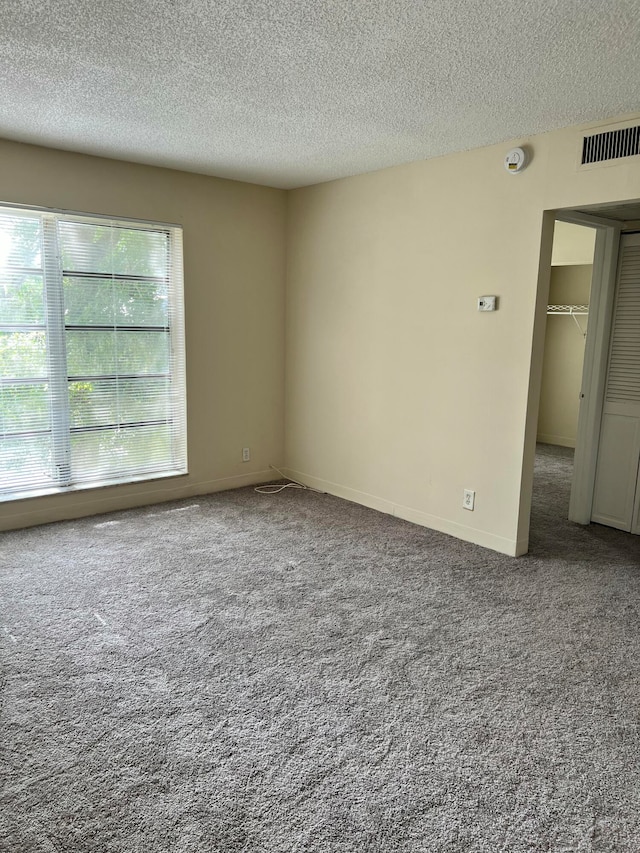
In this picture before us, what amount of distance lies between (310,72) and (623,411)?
10.3 ft

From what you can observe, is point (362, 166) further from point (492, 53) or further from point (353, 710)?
point (353, 710)

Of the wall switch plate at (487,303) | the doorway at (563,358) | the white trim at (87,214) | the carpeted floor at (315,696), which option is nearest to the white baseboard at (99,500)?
the carpeted floor at (315,696)

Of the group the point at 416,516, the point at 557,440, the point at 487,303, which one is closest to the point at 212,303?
the point at 487,303

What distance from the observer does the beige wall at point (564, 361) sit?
736 cm

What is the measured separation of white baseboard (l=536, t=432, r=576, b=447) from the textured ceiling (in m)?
4.62

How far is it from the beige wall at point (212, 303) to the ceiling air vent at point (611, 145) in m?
2.74

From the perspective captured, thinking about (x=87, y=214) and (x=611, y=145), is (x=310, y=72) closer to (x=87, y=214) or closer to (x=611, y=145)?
(x=611, y=145)

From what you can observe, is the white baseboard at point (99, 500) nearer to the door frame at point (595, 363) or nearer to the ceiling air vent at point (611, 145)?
the door frame at point (595, 363)

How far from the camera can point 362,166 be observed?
4391mm

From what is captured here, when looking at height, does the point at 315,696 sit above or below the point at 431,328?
below

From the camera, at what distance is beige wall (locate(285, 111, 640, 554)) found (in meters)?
3.70

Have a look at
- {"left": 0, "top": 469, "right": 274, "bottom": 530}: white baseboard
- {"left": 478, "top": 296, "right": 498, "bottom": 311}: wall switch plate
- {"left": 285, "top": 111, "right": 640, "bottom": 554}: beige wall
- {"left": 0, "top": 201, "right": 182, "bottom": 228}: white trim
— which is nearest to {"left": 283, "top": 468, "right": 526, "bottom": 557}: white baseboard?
{"left": 285, "top": 111, "right": 640, "bottom": 554}: beige wall

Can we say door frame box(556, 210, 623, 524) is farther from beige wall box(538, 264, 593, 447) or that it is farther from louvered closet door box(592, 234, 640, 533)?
beige wall box(538, 264, 593, 447)

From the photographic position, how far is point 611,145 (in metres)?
3.20
